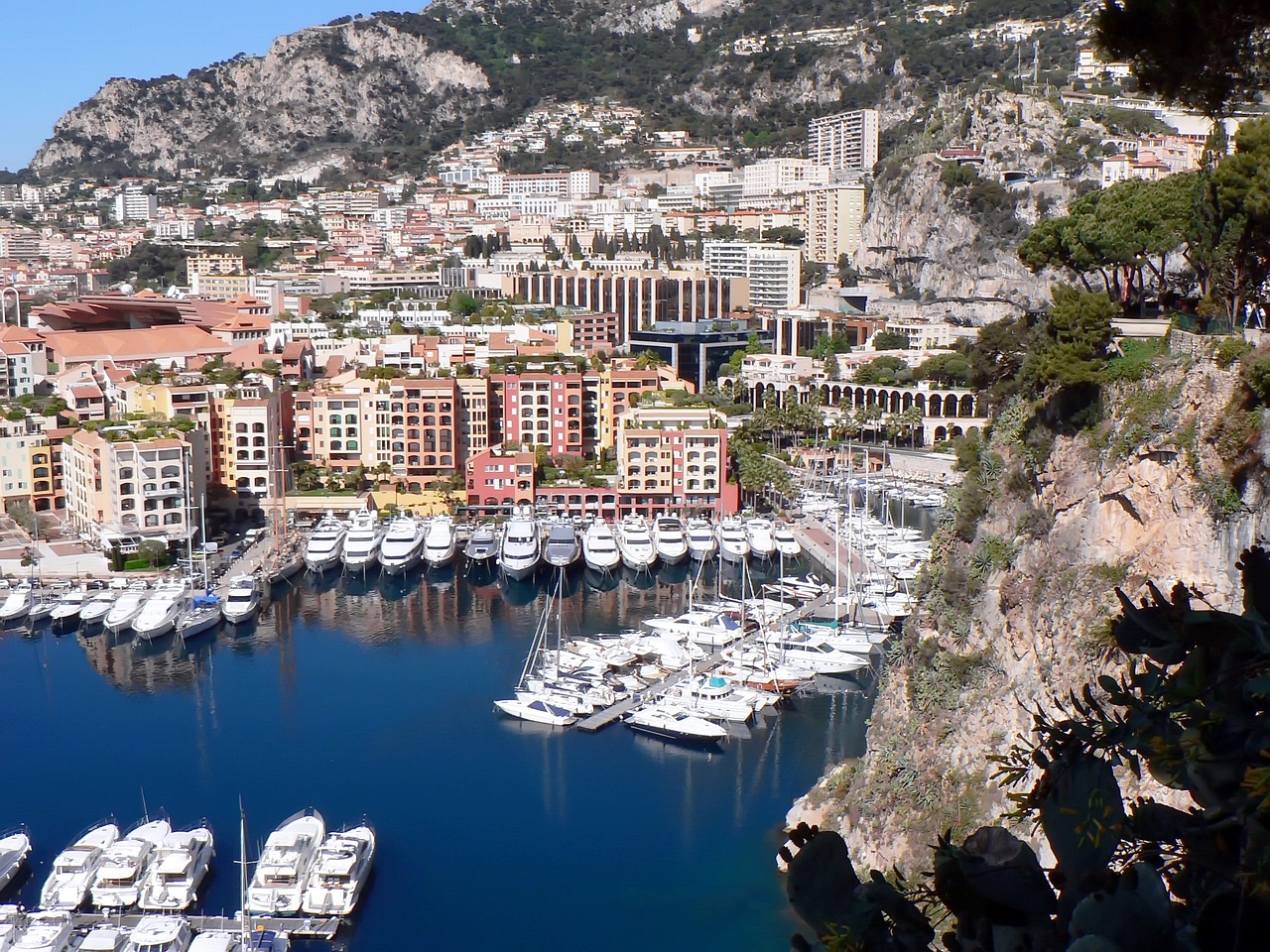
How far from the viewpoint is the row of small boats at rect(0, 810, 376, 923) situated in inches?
302

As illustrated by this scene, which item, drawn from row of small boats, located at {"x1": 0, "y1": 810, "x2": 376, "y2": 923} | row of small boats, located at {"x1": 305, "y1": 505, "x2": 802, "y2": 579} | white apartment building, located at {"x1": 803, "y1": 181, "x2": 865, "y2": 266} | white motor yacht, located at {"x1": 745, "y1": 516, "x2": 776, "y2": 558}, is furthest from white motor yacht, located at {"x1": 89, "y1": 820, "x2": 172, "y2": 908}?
white apartment building, located at {"x1": 803, "y1": 181, "x2": 865, "y2": 266}

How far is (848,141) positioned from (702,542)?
92.3 feet

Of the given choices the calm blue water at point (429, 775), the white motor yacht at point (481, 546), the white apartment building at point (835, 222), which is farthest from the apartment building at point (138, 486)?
the white apartment building at point (835, 222)

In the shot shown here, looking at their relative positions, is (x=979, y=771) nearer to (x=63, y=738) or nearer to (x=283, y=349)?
(x=63, y=738)

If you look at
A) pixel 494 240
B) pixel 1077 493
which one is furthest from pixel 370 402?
pixel 494 240

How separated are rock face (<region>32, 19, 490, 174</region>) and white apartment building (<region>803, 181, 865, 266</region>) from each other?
82.7 ft

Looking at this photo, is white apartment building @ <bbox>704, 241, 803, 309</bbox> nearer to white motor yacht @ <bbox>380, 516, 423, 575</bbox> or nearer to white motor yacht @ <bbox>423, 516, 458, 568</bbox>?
white motor yacht @ <bbox>423, 516, 458, 568</bbox>

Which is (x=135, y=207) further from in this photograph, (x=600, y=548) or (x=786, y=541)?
(x=786, y=541)

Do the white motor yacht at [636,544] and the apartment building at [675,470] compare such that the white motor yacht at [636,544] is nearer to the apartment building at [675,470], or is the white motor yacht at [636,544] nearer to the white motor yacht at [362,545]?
the apartment building at [675,470]

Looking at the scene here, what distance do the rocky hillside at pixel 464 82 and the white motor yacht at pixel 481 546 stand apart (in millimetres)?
33917

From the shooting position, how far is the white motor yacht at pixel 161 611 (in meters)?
13.2

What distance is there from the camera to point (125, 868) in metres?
7.86

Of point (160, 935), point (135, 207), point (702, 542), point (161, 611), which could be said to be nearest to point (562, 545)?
point (702, 542)

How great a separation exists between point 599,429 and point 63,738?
1017cm
